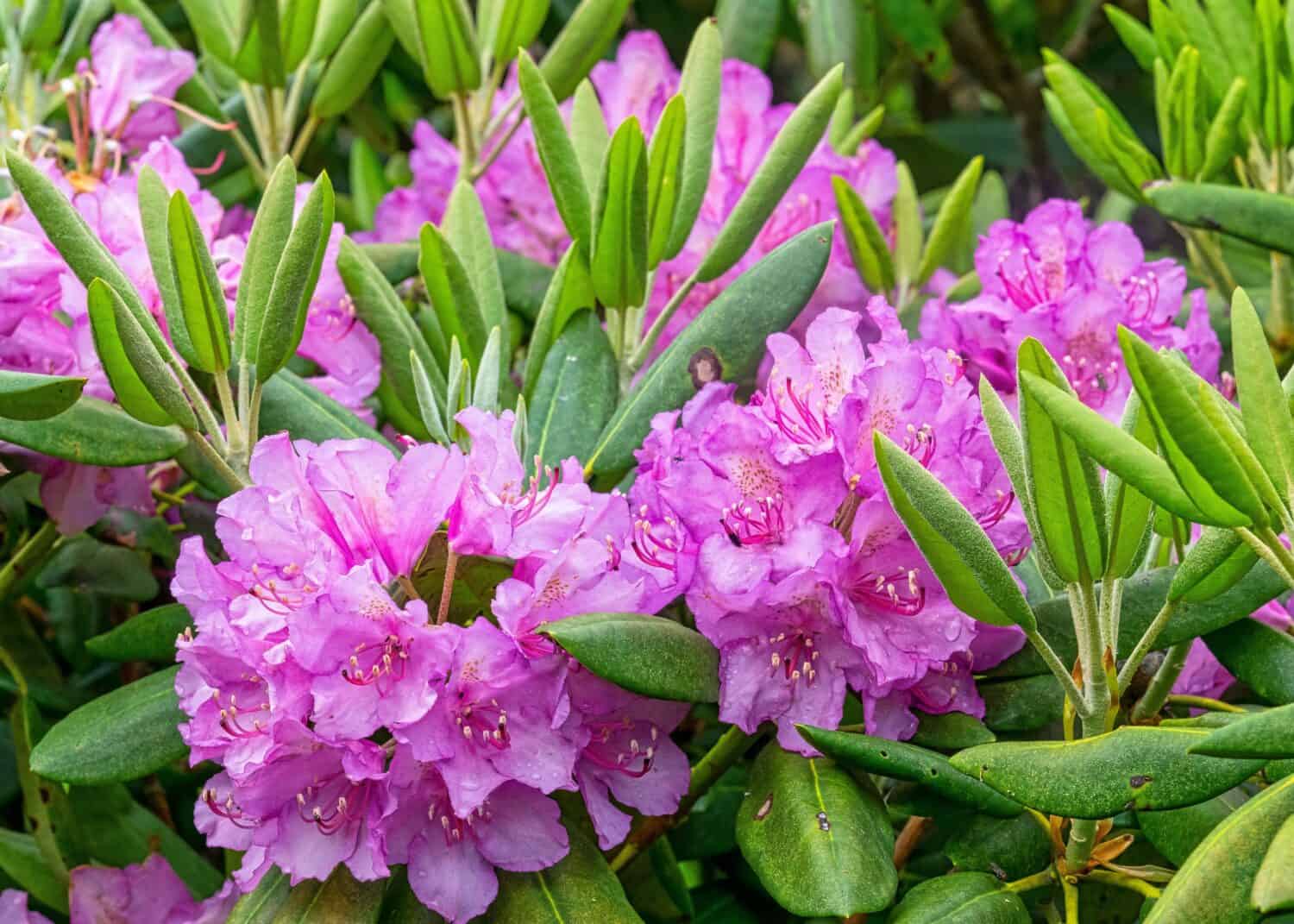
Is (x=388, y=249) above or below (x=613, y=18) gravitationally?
below

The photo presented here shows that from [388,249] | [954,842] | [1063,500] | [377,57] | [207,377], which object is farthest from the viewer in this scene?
[377,57]

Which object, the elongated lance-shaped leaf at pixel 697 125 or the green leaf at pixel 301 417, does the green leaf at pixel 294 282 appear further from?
the elongated lance-shaped leaf at pixel 697 125

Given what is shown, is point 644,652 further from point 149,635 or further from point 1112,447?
point 149,635

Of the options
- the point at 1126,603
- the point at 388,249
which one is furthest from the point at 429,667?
the point at 388,249

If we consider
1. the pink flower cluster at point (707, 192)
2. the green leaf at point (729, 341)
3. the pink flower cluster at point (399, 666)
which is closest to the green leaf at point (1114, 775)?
the pink flower cluster at point (399, 666)

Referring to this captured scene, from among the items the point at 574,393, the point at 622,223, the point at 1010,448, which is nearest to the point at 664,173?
the point at 622,223

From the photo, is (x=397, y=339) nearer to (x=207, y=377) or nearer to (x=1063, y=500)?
(x=207, y=377)

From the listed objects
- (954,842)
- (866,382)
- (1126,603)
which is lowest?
(954,842)
